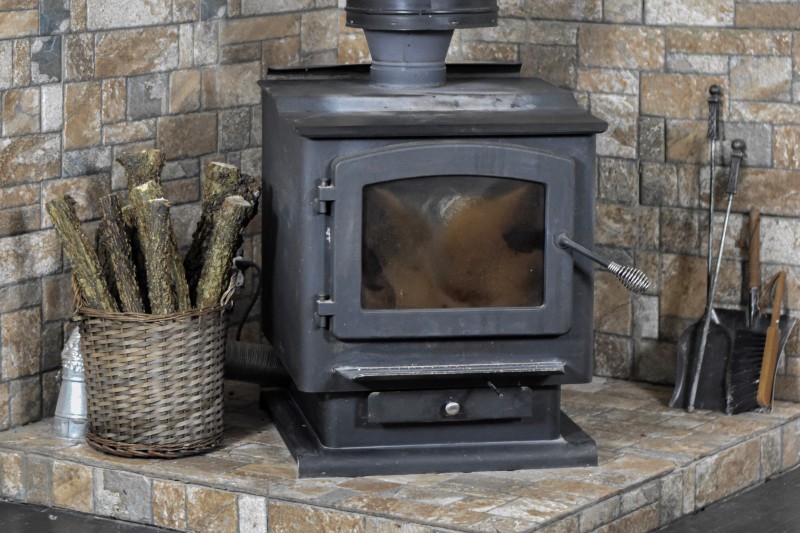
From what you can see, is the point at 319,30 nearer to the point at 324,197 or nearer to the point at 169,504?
the point at 324,197

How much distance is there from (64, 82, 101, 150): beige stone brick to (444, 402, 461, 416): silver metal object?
1.18 metres

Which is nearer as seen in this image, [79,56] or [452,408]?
[452,408]

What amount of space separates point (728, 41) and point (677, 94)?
0.21 metres

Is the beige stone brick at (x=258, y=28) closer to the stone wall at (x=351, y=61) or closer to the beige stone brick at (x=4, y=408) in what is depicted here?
the stone wall at (x=351, y=61)

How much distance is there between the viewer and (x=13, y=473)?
3779mm

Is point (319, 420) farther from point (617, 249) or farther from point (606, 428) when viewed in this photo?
point (617, 249)

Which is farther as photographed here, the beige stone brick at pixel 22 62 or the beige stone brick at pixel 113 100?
the beige stone brick at pixel 113 100

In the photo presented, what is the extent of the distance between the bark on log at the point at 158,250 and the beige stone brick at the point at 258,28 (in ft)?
2.71

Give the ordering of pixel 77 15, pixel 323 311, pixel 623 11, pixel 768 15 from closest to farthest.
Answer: pixel 323 311 < pixel 77 15 < pixel 768 15 < pixel 623 11

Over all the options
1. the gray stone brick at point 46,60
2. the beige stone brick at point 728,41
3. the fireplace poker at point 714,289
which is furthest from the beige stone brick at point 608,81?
the gray stone brick at point 46,60

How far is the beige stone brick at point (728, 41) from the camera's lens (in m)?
4.17

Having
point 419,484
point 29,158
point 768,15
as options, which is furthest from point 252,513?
point 768,15

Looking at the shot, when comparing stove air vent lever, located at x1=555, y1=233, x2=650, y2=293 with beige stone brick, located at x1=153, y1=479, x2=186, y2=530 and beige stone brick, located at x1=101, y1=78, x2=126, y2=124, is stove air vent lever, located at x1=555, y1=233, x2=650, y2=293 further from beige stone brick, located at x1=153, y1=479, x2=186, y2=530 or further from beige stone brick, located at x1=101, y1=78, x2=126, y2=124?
beige stone brick, located at x1=101, y1=78, x2=126, y2=124

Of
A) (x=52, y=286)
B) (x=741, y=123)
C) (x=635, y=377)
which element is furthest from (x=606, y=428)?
(x=52, y=286)
